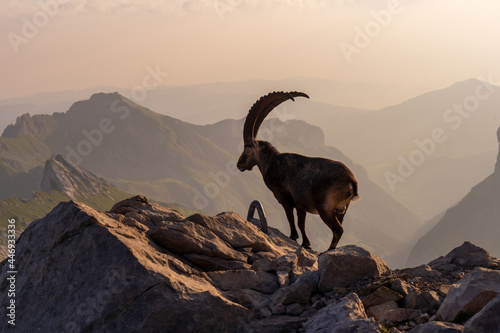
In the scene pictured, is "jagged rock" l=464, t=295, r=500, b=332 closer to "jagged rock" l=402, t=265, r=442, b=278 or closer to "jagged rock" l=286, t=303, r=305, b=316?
"jagged rock" l=286, t=303, r=305, b=316

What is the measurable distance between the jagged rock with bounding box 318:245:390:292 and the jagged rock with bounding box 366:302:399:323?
1412mm

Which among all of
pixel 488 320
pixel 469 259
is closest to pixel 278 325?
pixel 488 320

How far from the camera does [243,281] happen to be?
35.6 ft

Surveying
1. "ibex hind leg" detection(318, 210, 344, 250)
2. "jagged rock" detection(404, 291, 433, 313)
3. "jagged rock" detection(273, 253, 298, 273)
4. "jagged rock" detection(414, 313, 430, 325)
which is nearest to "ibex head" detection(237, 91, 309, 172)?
"ibex hind leg" detection(318, 210, 344, 250)

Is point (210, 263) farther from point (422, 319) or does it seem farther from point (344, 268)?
point (422, 319)

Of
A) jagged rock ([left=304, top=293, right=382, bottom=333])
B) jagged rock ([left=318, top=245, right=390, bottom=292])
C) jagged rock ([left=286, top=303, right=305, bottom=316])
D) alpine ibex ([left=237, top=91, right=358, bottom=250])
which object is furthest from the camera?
alpine ibex ([left=237, top=91, right=358, bottom=250])

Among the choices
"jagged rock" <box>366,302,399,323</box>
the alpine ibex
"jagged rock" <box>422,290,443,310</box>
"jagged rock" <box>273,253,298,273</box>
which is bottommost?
"jagged rock" <box>366,302,399,323</box>

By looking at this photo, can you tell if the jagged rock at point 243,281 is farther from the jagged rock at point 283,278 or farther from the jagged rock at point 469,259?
the jagged rock at point 469,259

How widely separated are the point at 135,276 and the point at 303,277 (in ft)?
11.5

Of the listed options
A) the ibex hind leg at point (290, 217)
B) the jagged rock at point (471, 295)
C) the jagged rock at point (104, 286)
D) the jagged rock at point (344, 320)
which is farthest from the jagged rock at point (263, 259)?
the jagged rock at point (471, 295)

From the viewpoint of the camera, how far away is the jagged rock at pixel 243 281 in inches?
422

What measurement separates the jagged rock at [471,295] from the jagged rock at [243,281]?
3.91 m

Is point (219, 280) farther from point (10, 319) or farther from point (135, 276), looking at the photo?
point (10, 319)

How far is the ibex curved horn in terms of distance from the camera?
55.4 feet
